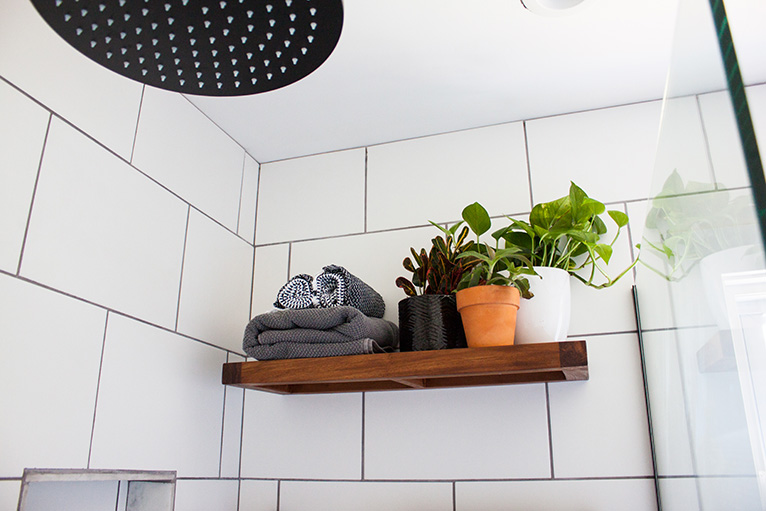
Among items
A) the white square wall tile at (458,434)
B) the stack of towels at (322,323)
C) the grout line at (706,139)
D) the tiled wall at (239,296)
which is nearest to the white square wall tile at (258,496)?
the tiled wall at (239,296)

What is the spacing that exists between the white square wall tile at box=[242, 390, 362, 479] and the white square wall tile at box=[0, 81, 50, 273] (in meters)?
0.65

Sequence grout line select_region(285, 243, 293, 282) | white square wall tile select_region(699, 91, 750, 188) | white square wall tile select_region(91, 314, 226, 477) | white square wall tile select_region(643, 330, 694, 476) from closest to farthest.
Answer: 1. white square wall tile select_region(699, 91, 750, 188)
2. white square wall tile select_region(643, 330, 694, 476)
3. white square wall tile select_region(91, 314, 226, 477)
4. grout line select_region(285, 243, 293, 282)

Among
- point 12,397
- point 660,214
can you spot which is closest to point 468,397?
point 660,214

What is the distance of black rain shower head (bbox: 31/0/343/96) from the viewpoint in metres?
0.45

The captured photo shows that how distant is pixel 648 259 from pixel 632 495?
44 centimetres

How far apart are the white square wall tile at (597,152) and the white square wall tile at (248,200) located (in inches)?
25.8

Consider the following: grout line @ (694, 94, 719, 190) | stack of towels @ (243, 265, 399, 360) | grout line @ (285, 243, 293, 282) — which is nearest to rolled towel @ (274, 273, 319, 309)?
stack of towels @ (243, 265, 399, 360)

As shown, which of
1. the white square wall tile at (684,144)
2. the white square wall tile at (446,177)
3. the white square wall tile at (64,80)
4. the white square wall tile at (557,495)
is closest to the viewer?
the white square wall tile at (684,144)

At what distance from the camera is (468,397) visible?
1218 mm

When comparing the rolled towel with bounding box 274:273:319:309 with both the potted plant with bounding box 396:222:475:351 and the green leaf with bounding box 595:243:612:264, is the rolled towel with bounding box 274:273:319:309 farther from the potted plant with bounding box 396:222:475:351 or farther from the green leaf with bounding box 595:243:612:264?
the green leaf with bounding box 595:243:612:264

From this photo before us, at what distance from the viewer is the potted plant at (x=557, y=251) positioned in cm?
110

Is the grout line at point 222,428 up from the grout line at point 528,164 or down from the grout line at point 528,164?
down

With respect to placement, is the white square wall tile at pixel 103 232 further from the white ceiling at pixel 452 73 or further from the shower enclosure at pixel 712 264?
the shower enclosure at pixel 712 264

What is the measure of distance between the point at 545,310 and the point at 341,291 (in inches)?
14.7
